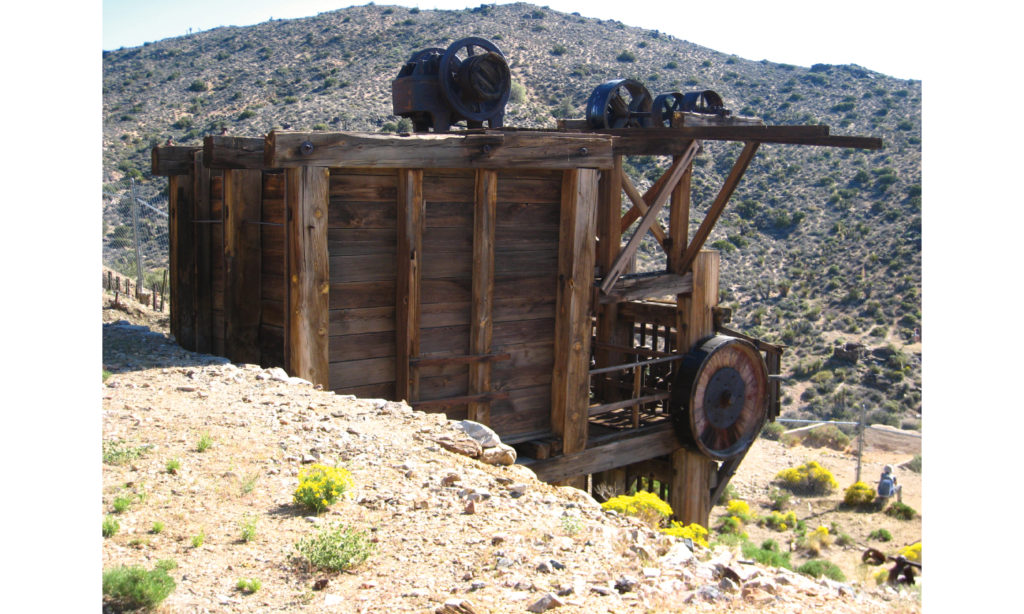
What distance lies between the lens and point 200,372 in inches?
252

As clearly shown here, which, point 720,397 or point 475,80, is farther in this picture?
point 720,397

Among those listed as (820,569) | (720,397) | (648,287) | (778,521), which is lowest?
(778,521)

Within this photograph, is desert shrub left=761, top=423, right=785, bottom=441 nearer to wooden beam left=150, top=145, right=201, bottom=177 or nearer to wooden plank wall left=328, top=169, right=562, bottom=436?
wooden plank wall left=328, top=169, right=562, bottom=436

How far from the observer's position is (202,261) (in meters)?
7.93

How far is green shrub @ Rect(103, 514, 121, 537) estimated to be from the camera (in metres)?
3.79

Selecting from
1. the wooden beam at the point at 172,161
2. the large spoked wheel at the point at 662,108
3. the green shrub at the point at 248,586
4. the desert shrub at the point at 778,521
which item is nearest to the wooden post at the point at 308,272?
the wooden beam at the point at 172,161

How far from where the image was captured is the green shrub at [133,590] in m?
3.22

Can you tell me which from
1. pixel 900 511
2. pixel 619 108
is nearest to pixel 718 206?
pixel 619 108

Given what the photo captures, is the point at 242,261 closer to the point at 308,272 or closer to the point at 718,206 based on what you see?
the point at 308,272

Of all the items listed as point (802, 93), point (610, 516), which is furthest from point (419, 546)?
point (802, 93)

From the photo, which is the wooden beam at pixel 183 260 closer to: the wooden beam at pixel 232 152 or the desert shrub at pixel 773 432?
the wooden beam at pixel 232 152

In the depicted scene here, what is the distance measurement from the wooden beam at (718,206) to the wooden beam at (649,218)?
44 cm

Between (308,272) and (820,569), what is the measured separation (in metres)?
9.14

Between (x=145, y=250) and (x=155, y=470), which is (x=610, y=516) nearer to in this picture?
(x=155, y=470)
